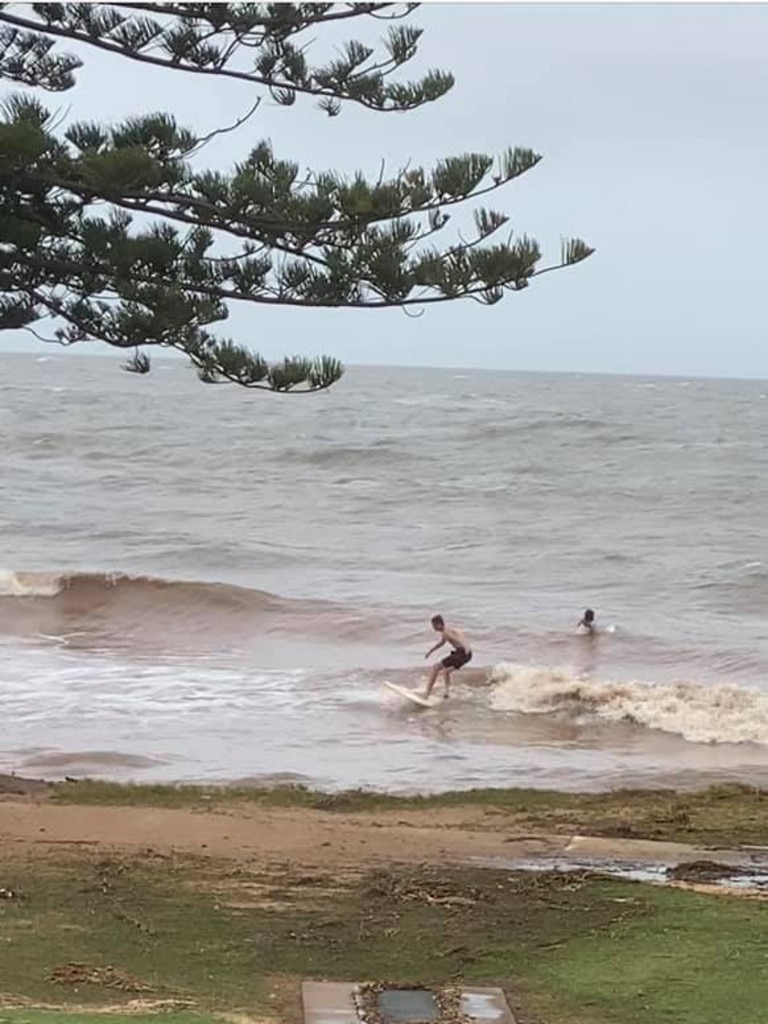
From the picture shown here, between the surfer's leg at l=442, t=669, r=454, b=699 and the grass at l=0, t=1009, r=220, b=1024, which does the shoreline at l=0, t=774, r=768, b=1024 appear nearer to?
the grass at l=0, t=1009, r=220, b=1024

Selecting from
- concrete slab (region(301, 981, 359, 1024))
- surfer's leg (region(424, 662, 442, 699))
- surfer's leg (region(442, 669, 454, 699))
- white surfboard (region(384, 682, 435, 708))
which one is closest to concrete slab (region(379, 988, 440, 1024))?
concrete slab (region(301, 981, 359, 1024))

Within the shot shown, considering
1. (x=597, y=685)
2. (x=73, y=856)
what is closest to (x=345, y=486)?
(x=597, y=685)

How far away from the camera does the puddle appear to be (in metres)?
8.00

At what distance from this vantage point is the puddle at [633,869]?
800cm

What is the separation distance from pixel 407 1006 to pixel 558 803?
5.83 metres

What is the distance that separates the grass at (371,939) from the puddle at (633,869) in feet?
0.90

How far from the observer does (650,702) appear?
1636cm

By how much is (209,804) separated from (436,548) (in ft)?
62.0

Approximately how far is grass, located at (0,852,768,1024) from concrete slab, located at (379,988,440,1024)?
16 centimetres

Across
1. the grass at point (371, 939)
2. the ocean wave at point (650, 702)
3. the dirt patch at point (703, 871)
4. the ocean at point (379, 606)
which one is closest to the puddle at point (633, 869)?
the dirt patch at point (703, 871)

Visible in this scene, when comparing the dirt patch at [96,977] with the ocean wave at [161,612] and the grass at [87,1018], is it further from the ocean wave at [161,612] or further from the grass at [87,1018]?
the ocean wave at [161,612]

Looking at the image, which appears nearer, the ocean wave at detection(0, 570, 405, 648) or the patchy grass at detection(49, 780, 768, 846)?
the patchy grass at detection(49, 780, 768, 846)

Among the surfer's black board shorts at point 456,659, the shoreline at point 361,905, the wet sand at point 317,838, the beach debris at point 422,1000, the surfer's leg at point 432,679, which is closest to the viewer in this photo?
the beach debris at point 422,1000

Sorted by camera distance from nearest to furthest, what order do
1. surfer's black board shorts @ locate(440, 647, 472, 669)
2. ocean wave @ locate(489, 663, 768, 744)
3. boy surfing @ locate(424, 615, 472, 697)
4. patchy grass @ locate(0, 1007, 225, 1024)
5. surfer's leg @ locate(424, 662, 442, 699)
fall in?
patchy grass @ locate(0, 1007, 225, 1024) < ocean wave @ locate(489, 663, 768, 744) < surfer's leg @ locate(424, 662, 442, 699) < boy surfing @ locate(424, 615, 472, 697) < surfer's black board shorts @ locate(440, 647, 472, 669)
